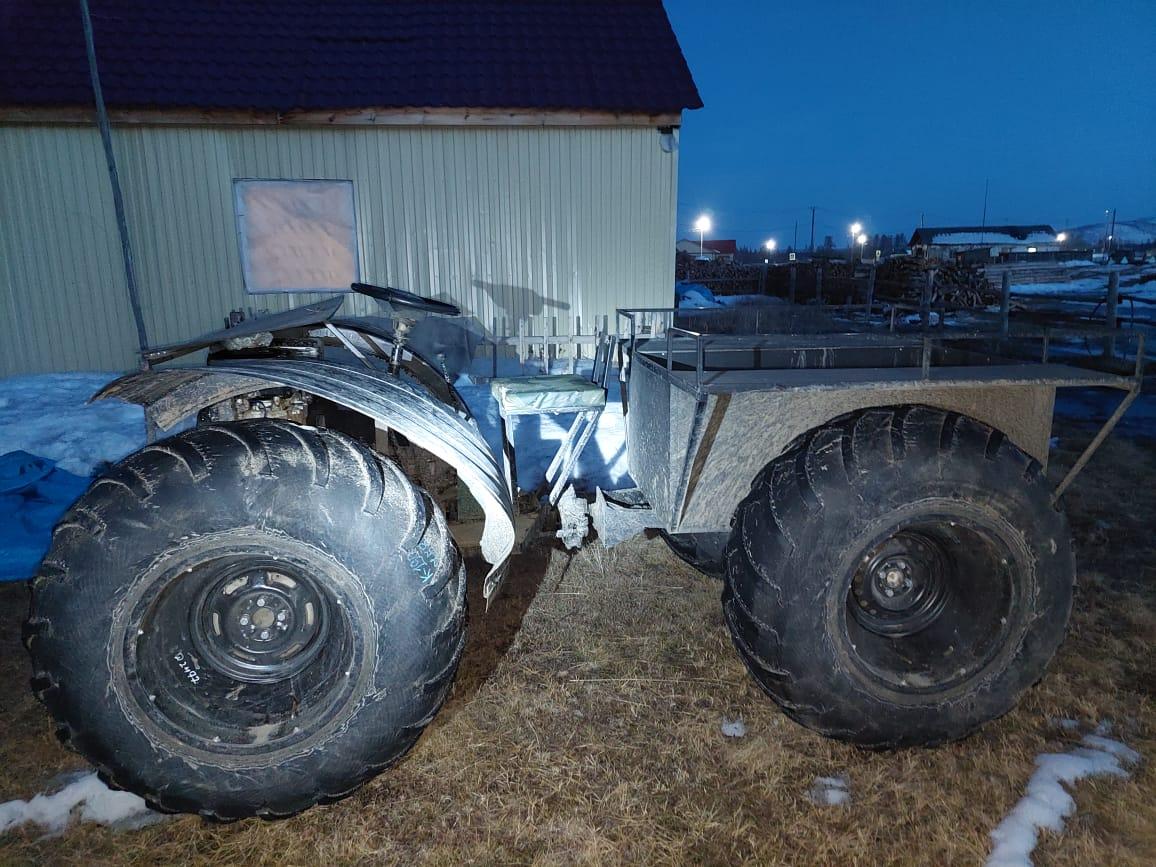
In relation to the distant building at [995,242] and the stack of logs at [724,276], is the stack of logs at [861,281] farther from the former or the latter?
the distant building at [995,242]

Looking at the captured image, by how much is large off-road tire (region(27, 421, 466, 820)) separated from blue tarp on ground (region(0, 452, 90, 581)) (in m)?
2.77

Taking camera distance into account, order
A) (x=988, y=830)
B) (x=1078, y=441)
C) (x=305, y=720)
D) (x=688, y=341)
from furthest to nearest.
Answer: (x=1078, y=441) → (x=688, y=341) → (x=988, y=830) → (x=305, y=720)

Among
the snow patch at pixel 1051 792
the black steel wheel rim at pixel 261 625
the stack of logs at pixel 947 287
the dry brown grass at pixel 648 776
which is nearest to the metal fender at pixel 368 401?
the black steel wheel rim at pixel 261 625

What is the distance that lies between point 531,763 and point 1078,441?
741 centimetres

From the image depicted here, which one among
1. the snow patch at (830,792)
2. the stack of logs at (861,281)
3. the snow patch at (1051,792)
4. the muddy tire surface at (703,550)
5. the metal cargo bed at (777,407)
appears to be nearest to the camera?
the snow patch at (1051,792)

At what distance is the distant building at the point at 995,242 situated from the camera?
53.9 meters

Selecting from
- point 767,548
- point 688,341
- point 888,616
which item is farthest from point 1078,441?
point 767,548

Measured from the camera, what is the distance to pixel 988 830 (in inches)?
98.7

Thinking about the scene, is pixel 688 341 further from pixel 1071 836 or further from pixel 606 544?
pixel 1071 836

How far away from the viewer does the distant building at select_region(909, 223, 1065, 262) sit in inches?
2123

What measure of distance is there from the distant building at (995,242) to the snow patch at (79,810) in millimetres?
56814

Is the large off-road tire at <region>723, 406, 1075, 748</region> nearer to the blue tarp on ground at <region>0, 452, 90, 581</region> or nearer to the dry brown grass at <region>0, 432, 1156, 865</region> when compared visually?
the dry brown grass at <region>0, 432, 1156, 865</region>

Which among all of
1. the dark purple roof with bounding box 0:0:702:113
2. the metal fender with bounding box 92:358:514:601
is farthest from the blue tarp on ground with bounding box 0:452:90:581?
the dark purple roof with bounding box 0:0:702:113

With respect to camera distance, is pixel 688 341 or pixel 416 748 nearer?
pixel 416 748
